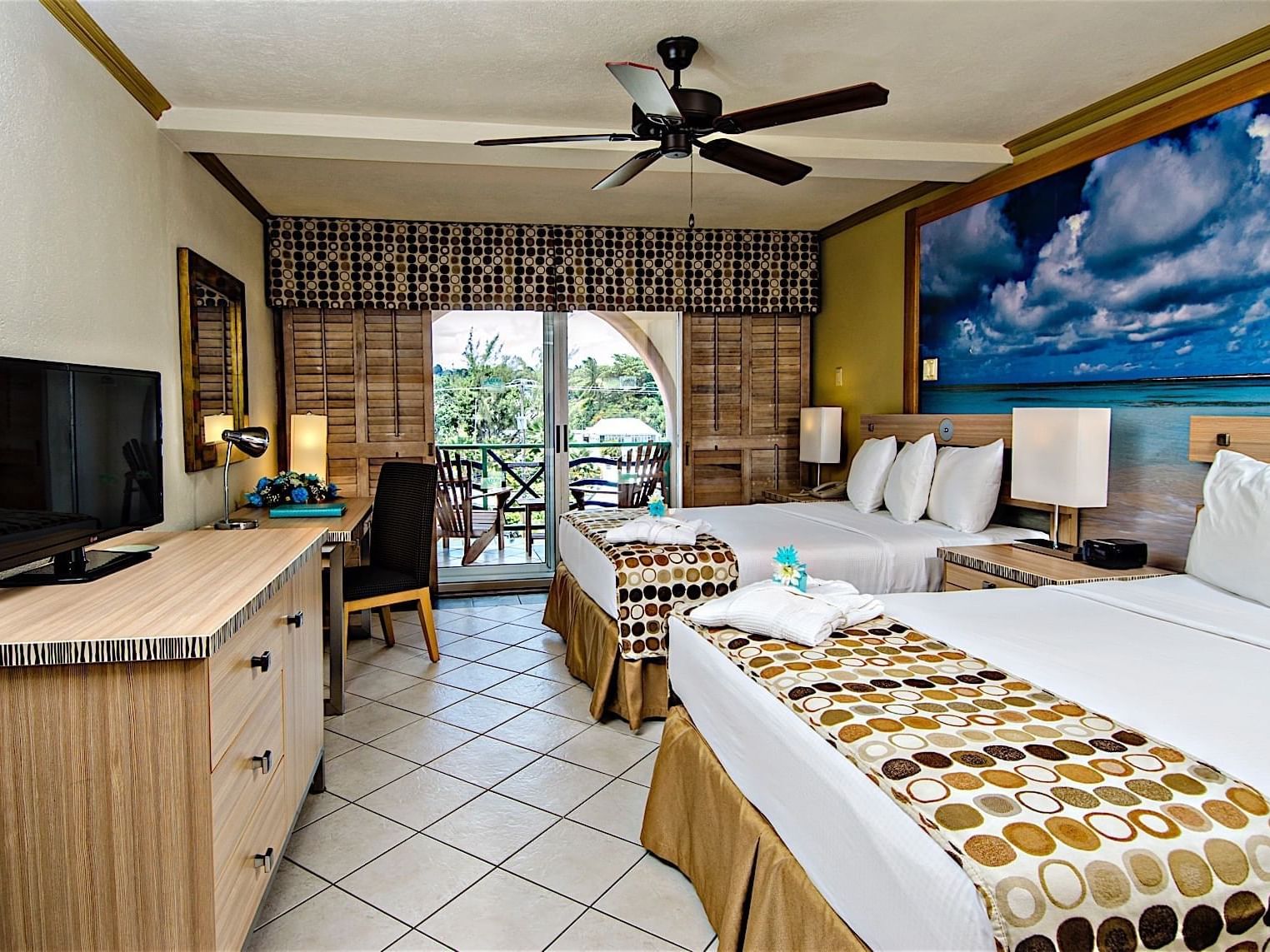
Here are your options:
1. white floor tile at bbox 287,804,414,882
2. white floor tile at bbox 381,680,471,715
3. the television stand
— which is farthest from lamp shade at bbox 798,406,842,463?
the television stand

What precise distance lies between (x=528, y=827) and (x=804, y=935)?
129cm

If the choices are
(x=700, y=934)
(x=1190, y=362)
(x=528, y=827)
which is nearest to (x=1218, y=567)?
(x=1190, y=362)

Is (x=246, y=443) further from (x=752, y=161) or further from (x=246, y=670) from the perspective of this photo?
(x=752, y=161)

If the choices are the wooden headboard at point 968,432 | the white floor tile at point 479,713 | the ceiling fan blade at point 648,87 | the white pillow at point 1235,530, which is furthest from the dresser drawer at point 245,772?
the wooden headboard at point 968,432

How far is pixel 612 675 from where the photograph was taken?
341cm

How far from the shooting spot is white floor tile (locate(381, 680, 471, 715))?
3.63 m

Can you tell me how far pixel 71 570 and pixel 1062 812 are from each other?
2.16m

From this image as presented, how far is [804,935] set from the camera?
151 centimetres

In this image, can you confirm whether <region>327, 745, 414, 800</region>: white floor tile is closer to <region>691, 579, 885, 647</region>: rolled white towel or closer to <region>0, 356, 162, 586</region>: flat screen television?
<region>0, 356, 162, 586</region>: flat screen television

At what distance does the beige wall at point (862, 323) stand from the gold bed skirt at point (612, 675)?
95.9 inches

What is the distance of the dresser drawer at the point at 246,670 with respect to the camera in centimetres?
162

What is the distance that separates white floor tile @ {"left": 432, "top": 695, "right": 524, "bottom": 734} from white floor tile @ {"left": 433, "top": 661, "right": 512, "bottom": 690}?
0.55 feet

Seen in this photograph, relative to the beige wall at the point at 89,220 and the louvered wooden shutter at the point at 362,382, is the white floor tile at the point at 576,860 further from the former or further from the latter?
the louvered wooden shutter at the point at 362,382

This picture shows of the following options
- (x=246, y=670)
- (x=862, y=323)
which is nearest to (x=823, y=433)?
(x=862, y=323)
